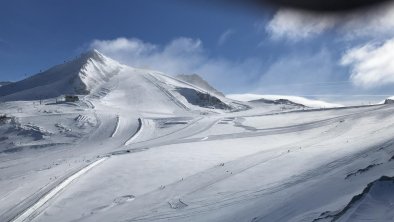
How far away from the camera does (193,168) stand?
23.1 m

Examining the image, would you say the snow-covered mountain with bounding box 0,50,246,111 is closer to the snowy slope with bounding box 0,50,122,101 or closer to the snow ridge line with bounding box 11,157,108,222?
the snowy slope with bounding box 0,50,122,101

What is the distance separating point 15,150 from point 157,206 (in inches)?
1145

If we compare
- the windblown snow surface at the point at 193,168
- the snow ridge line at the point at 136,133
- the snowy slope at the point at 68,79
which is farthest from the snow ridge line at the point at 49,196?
the snowy slope at the point at 68,79

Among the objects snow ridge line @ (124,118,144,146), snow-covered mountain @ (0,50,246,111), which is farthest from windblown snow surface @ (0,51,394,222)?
snow-covered mountain @ (0,50,246,111)

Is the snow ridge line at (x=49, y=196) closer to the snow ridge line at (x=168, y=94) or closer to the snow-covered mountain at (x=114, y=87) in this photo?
the snow-covered mountain at (x=114, y=87)

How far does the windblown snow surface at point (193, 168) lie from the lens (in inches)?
443

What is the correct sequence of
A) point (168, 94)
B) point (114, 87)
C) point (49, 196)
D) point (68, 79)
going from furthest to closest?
point (68, 79) < point (114, 87) < point (168, 94) < point (49, 196)

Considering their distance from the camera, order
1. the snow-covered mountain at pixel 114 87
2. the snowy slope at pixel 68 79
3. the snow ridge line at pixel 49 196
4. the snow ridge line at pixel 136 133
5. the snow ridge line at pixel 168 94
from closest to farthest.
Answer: the snow ridge line at pixel 49 196 < the snow ridge line at pixel 136 133 < the snow ridge line at pixel 168 94 < the snow-covered mountain at pixel 114 87 < the snowy slope at pixel 68 79

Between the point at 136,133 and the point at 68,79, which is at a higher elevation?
the point at 68,79

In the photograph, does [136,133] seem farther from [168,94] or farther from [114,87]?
[114,87]

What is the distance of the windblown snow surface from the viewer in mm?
11258

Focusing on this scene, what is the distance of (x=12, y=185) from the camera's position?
22.8 metres

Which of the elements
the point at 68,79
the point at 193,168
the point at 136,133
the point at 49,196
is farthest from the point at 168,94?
the point at 49,196

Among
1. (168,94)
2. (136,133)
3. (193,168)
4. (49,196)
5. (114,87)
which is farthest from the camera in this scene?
(114,87)
